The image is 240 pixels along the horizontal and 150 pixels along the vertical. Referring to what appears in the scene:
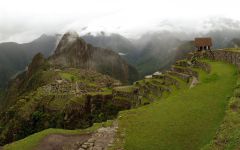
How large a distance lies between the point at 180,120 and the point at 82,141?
25.2ft

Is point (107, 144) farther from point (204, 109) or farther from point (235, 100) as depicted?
point (235, 100)

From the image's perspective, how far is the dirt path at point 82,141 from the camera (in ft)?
78.5

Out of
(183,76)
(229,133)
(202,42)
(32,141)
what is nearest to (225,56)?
(183,76)

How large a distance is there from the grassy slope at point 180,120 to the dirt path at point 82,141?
127 cm

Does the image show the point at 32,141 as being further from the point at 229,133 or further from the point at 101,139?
the point at 229,133

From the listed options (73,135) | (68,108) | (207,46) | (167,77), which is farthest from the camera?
(68,108)

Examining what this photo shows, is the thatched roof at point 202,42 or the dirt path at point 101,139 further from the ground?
the thatched roof at point 202,42

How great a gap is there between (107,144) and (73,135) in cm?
381

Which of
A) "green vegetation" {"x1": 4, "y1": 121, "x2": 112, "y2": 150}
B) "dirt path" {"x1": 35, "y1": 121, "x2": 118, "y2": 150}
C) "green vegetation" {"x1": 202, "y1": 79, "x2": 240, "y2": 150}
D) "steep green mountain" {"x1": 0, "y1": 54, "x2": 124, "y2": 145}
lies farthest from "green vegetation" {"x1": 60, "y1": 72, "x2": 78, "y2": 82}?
"green vegetation" {"x1": 202, "y1": 79, "x2": 240, "y2": 150}

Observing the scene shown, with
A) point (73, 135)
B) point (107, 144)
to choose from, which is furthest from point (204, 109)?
point (73, 135)

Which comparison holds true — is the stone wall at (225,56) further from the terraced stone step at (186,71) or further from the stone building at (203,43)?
the terraced stone step at (186,71)

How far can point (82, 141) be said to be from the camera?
24.8 meters

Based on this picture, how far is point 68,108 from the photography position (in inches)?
4183

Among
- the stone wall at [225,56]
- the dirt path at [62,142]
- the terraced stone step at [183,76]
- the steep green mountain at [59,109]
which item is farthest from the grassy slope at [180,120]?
the steep green mountain at [59,109]
